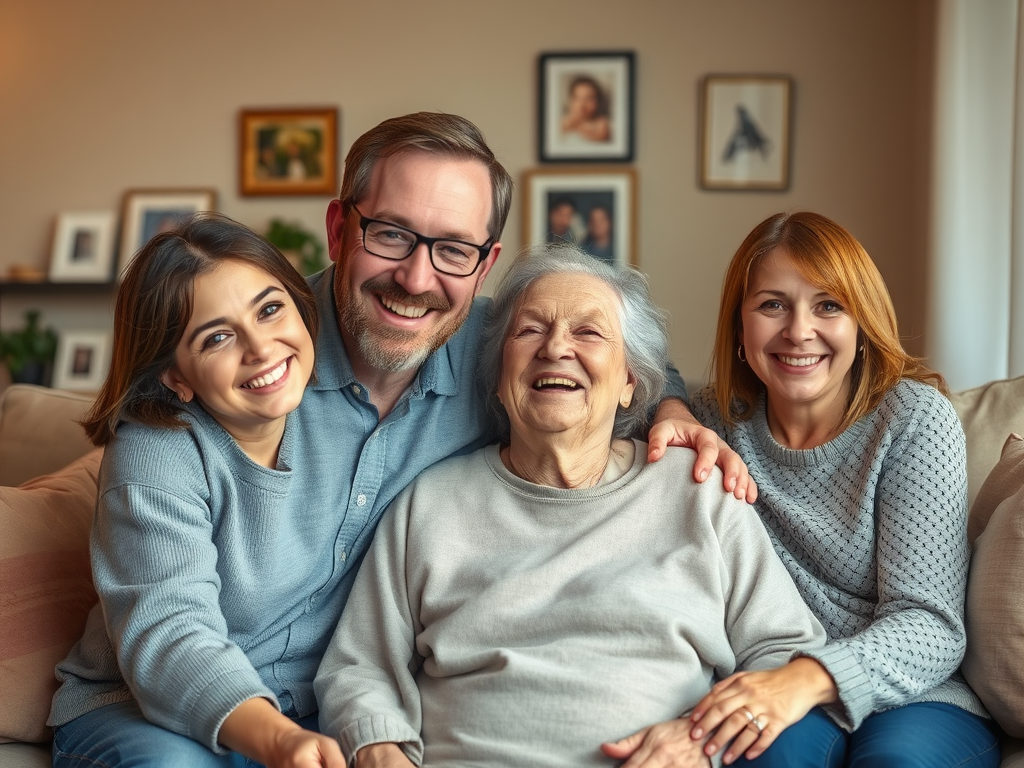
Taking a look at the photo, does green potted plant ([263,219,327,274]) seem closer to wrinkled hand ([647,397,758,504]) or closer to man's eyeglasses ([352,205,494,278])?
man's eyeglasses ([352,205,494,278])

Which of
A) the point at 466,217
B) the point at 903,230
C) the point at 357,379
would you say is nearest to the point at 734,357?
the point at 466,217

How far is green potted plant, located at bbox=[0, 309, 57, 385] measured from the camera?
16.7 ft

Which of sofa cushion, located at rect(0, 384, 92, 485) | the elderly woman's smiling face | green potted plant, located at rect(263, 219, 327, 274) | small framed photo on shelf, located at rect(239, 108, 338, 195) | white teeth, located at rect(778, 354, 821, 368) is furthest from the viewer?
small framed photo on shelf, located at rect(239, 108, 338, 195)

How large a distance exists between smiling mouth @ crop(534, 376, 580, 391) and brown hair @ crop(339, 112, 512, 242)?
401mm

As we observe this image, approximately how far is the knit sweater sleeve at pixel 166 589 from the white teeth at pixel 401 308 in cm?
47

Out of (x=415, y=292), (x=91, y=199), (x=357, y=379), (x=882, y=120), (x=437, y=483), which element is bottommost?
(x=437, y=483)

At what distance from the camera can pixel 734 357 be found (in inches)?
81.2

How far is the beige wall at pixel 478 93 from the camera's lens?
15.6 ft

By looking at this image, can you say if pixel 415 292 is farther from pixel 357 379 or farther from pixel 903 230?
pixel 903 230

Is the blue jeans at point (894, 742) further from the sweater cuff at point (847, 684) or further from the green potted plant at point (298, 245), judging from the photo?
the green potted plant at point (298, 245)

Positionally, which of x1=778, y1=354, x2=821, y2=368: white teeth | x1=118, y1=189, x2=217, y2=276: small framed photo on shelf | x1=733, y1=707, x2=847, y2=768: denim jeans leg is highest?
x1=118, y1=189, x2=217, y2=276: small framed photo on shelf

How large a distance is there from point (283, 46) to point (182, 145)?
0.71 meters

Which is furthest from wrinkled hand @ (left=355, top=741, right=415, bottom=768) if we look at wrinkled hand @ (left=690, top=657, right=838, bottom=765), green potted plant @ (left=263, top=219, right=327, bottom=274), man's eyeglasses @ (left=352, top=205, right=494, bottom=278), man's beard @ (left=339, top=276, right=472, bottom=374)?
green potted plant @ (left=263, top=219, right=327, bottom=274)

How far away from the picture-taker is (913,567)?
1.73 meters
